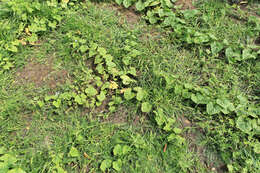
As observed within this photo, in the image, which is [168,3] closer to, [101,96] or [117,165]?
[101,96]

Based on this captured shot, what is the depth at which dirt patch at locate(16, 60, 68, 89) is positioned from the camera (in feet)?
8.45

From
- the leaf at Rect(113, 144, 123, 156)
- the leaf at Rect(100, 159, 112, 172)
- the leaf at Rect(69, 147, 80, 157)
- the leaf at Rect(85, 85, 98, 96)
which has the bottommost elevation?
the leaf at Rect(100, 159, 112, 172)

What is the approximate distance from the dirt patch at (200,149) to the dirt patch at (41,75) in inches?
54.5

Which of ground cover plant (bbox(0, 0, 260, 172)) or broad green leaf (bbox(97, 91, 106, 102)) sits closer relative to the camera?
ground cover plant (bbox(0, 0, 260, 172))

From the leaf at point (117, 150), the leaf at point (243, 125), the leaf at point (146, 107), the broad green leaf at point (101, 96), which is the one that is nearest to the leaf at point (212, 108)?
the leaf at point (243, 125)

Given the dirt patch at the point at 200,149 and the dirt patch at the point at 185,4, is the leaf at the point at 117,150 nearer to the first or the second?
the dirt patch at the point at 200,149

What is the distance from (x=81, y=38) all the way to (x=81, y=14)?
0.49m

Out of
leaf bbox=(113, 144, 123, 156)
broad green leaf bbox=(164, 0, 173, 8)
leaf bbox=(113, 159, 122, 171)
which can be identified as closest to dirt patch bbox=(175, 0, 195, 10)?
broad green leaf bbox=(164, 0, 173, 8)

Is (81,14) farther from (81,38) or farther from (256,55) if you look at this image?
(256,55)

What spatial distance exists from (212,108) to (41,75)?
187 centimetres

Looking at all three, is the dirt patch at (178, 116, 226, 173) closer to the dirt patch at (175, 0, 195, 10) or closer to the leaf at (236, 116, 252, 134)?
the leaf at (236, 116, 252, 134)

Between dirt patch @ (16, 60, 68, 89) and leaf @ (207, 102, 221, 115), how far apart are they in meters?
1.55

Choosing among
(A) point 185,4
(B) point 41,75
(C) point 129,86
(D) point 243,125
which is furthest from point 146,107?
(A) point 185,4

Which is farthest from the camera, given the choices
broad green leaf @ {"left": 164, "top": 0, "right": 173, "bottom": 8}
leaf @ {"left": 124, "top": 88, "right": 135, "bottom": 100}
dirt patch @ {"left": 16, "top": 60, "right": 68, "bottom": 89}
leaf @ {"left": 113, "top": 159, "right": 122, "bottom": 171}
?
broad green leaf @ {"left": 164, "top": 0, "right": 173, "bottom": 8}
